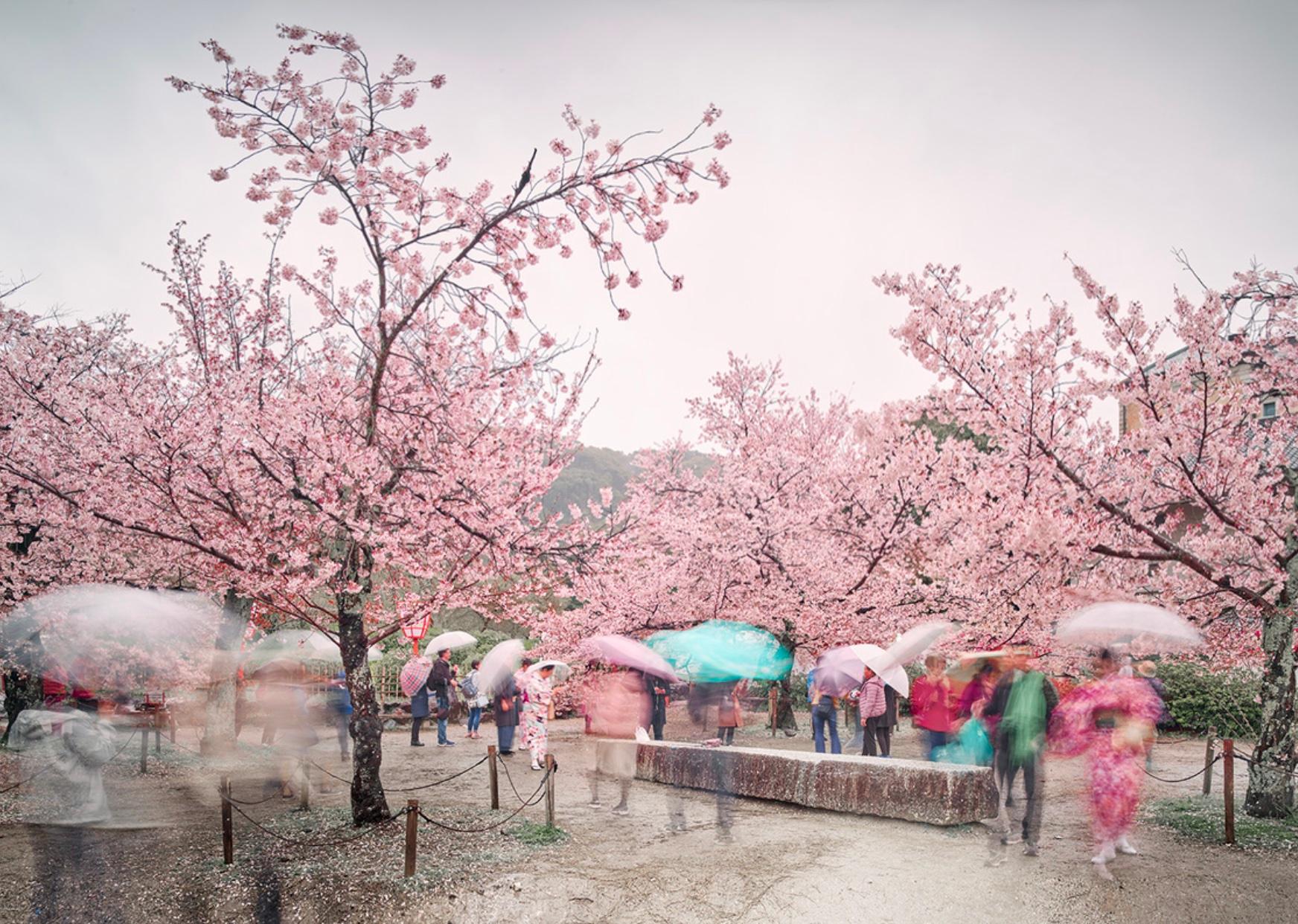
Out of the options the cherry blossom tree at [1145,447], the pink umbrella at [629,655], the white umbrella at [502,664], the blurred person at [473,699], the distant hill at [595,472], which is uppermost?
the distant hill at [595,472]

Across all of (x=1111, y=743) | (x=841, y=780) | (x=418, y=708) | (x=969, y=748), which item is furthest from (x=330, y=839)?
(x=418, y=708)

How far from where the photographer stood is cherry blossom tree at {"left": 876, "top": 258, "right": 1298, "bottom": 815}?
8.05 metres

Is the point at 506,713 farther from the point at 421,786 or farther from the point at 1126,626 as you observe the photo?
the point at 1126,626

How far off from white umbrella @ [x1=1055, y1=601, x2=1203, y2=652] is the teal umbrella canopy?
12.9 ft

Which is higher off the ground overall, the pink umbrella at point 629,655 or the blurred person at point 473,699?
the pink umbrella at point 629,655

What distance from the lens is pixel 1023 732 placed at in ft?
24.1

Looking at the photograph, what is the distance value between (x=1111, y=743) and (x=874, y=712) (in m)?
5.06

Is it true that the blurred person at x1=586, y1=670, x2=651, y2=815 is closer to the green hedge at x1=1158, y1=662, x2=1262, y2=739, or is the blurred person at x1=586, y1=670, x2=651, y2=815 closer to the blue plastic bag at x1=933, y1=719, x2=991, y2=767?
the blue plastic bag at x1=933, y1=719, x2=991, y2=767

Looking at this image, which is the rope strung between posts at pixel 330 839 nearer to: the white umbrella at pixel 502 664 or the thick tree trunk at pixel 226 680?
the white umbrella at pixel 502 664

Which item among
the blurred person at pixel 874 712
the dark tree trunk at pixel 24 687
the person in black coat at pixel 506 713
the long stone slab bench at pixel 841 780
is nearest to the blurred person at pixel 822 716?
the blurred person at pixel 874 712

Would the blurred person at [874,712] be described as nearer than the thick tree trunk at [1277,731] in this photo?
No

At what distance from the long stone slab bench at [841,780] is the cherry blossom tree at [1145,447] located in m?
2.21

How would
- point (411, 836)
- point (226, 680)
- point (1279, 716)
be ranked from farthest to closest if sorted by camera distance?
point (226, 680) < point (1279, 716) < point (411, 836)

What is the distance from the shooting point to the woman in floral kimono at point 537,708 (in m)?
12.8
